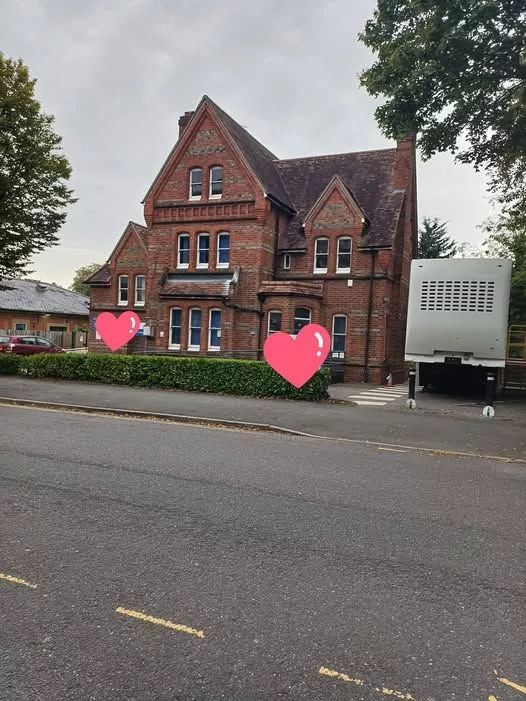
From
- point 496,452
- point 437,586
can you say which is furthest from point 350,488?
point 496,452

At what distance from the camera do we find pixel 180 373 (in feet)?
51.0

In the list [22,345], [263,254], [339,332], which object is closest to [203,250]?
[263,254]

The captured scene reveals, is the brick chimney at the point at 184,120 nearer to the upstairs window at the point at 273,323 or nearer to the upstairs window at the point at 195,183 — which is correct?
the upstairs window at the point at 195,183

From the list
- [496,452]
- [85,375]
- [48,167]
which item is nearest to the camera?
[496,452]

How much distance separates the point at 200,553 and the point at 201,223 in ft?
72.8

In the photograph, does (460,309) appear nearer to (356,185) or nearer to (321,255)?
(321,255)

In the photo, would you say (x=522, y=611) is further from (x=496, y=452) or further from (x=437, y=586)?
(x=496, y=452)

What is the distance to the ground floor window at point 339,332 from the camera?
23453 millimetres

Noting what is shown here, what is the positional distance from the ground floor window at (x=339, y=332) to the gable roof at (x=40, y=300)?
103 feet

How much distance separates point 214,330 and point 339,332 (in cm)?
624

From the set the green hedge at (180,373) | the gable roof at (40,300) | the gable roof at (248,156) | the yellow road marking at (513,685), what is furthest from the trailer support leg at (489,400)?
the gable roof at (40,300)

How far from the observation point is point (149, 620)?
3.05 metres

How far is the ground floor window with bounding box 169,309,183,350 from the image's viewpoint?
2461 cm

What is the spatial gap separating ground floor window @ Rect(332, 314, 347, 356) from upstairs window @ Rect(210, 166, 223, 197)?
8.67m
